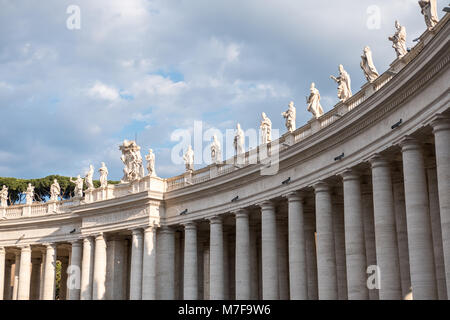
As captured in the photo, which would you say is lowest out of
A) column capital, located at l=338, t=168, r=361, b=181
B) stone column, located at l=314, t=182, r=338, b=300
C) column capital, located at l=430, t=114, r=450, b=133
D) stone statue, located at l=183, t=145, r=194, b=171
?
stone column, located at l=314, t=182, r=338, b=300

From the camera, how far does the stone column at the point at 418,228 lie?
1884 inches

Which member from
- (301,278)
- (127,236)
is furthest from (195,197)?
(301,278)

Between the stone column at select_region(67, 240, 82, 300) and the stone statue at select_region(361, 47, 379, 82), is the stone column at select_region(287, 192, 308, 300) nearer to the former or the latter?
the stone statue at select_region(361, 47, 379, 82)

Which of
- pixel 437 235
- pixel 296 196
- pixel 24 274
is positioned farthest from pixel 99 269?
pixel 437 235

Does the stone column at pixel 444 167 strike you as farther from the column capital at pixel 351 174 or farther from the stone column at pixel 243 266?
the stone column at pixel 243 266

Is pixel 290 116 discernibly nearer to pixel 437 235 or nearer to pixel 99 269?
pixel 437 235

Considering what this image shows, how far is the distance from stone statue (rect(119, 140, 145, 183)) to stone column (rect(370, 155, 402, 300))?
5623 centimetres

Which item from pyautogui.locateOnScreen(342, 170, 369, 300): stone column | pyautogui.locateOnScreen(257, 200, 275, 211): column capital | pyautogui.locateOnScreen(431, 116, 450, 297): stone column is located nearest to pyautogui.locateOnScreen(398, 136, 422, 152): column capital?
pyautogui.locateOnScreen(431, 116, 450, 297): stone column

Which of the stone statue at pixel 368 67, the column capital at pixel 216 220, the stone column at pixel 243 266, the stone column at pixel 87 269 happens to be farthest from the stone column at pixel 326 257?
the stone column at pixel 87 269

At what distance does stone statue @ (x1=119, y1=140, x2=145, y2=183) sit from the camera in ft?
339

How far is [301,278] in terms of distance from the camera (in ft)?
222

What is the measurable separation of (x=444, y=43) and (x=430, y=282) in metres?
19.0

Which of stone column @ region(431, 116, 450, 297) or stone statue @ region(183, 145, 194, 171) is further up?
stone statue @ region(183, 145, 194, 171)
